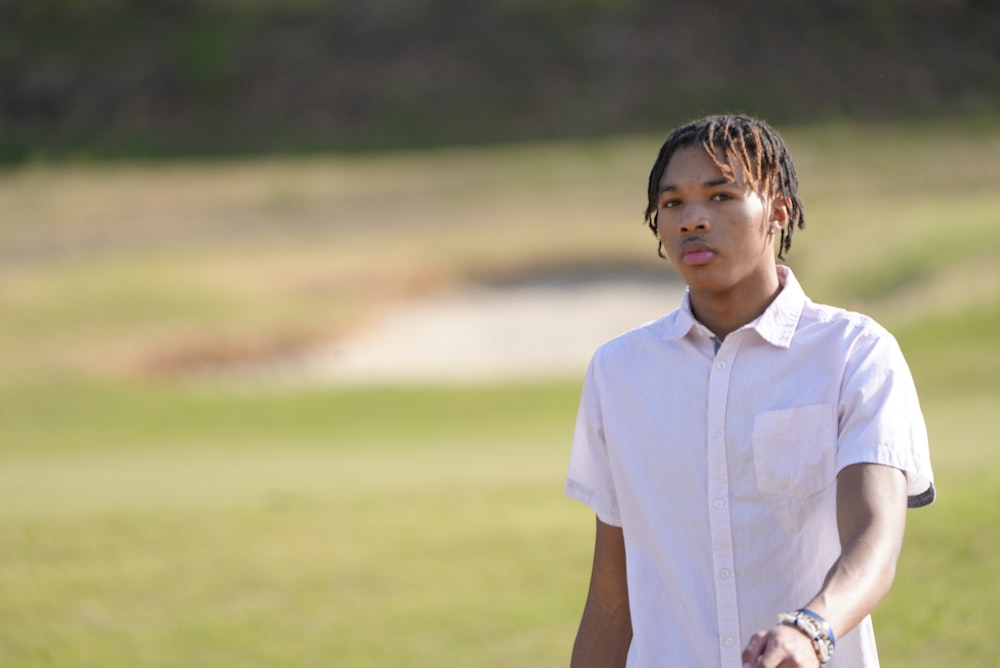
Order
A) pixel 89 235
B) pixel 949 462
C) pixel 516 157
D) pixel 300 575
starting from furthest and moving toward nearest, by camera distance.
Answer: pixel 516 157, pixel 89 235, pixel 949 462, pixel 300 575

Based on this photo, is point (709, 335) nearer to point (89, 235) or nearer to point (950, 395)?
point (950, 395)

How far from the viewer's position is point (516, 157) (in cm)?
3341

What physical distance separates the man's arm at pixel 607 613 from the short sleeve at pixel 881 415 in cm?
47

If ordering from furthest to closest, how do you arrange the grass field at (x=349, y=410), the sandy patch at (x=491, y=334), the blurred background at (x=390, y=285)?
the sandy patch at (x=491, y=334)
the blurred background at (x=390, y=285)
the grass field at (x=349, y=410)

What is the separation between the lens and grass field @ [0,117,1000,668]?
6.54m

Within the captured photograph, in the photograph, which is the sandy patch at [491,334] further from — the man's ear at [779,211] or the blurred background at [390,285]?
the man's ear at [779,211]

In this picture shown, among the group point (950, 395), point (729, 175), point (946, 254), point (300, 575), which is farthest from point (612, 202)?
point (729, 175)

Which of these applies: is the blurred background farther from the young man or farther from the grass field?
the young man

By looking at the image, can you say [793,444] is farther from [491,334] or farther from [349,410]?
[491,334]

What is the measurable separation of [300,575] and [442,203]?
21.5 metres

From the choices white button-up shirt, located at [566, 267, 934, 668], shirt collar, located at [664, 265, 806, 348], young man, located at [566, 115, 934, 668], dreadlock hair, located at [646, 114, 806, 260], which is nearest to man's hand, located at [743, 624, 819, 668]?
young man, located at [566, 115, 934, 668]

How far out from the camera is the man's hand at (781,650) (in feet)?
6.20

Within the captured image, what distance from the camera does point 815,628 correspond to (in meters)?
1.95

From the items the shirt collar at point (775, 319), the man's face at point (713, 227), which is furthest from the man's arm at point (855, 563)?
the man's face at point (713, 227)
